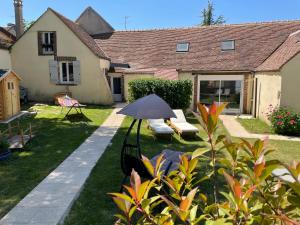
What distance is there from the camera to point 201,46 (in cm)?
2262

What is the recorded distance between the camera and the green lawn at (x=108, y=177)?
5.43 meters

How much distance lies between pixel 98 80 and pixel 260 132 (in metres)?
12.5

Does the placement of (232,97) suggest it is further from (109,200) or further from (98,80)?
(109,200)

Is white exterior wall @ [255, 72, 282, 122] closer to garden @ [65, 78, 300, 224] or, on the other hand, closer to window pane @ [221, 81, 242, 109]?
window pane @ [221, 81, 242, 109]

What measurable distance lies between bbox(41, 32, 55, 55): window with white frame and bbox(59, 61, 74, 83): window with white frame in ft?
4.46

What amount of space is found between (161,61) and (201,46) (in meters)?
3.40

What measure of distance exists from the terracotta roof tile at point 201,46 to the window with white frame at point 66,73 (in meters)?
4.11

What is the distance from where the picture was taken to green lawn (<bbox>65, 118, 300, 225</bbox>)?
5.43 m

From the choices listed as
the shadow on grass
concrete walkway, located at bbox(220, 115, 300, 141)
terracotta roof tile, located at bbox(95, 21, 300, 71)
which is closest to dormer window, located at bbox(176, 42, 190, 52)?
terracotta roof tile, located at bbox(95, 21, 300, 71)

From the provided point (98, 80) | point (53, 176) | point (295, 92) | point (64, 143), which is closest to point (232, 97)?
point (295, 92)

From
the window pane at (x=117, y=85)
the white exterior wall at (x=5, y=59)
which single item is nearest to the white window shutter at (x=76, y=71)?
the window pane at (x=117, y=85)

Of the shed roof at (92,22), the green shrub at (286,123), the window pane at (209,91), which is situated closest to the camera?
A: the green shrub at (286,123)

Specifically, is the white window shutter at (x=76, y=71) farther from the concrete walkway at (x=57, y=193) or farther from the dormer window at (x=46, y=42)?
the concrete walkway at (x=57, y=193)

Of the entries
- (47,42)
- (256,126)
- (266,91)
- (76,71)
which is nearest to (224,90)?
(266,91)
